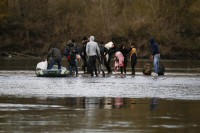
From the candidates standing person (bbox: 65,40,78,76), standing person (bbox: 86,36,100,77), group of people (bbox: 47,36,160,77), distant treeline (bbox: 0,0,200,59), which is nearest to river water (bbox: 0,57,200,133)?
standing person (bbox: 86,36,100,77)

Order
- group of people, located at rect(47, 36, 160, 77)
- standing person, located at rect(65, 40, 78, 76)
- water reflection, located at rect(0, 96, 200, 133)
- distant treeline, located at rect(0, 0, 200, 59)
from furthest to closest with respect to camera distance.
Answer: distant treeline, located at rect(0, 0, 200, 59), standing person, located at rect(65, 40, 78, 76), group of people, located at rect(47, 36, 160, 77), water reflection, located at rect(0, 96, 200, 133)

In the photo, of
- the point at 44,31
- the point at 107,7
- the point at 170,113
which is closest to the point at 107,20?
the point at 107,7

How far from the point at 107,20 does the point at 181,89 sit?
7304 centimetres

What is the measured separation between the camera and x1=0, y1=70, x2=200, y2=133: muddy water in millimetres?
14758

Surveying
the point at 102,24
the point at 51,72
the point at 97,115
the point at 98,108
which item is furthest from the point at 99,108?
the point at 102,24

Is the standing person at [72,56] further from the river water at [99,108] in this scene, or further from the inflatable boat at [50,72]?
the river water at [99,108]

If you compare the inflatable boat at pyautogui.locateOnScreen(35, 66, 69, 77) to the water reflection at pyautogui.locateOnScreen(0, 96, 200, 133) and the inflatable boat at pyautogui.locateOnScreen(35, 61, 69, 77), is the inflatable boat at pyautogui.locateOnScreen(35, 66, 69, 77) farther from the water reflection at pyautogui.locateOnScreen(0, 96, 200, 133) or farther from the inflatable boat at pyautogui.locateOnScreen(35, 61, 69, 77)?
the water reflection at pyautogui.locateOnScreen(0, 96, 200, 133)

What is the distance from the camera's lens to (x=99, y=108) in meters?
19.0

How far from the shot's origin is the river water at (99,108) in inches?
581

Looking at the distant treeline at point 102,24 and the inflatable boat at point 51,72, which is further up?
the distant treeline at point 102,24

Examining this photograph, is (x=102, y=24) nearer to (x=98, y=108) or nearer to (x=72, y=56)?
(x=72, y=56)

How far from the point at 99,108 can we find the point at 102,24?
80158 mm

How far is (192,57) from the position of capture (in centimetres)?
9656

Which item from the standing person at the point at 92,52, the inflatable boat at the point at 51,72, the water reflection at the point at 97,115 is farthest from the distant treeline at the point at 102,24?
the water reflection at the point at 97,115
